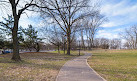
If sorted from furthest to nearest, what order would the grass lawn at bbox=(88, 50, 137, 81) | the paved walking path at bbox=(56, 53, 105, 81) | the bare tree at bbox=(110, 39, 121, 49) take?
the bare tree at bbox=(110, 39, 121, 49), the grass lawn at bbox=(88, 50, 137, 81), the paved walking path at bbox=(56, 53, 105, 81)

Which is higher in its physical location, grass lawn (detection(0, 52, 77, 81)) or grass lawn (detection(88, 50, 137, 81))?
grass lawn (detection(0, 52, 77, 81))

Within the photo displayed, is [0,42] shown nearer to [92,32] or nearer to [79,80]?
[79,80]

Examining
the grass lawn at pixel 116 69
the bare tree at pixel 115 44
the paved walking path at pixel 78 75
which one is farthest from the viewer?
the bare tree at pixel 115 44

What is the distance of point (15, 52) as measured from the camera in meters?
10.2

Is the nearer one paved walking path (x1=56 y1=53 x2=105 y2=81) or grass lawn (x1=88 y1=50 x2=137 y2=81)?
paved walking path (x1=56 y1=53 x2=105 y2=81)

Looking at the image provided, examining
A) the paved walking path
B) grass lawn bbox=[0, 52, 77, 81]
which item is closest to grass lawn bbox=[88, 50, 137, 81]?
the paved walking path

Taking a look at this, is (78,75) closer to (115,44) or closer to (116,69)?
(116,69)

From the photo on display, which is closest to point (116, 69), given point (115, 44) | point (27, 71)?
point (27, 71)

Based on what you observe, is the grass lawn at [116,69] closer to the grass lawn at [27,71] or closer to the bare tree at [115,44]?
the grass lawn at [27,71]

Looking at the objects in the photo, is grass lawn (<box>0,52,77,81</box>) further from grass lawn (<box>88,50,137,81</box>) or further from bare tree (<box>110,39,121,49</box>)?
bare tree (<box>110,39,121,49</box>)

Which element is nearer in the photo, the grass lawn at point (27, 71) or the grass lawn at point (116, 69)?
the grass lawn at point (27, 71)

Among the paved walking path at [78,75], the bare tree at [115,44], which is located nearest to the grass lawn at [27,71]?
the paved walking path at [78,75]

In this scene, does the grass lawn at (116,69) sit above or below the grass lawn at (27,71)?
below

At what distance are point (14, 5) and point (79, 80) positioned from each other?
9.86 metres
